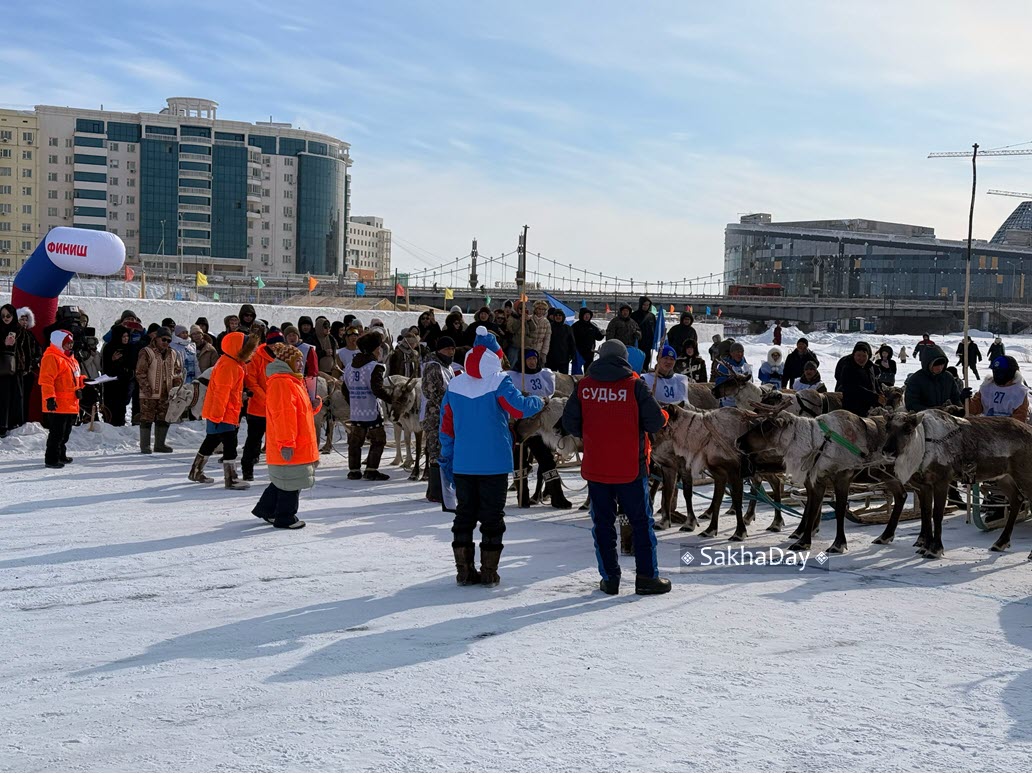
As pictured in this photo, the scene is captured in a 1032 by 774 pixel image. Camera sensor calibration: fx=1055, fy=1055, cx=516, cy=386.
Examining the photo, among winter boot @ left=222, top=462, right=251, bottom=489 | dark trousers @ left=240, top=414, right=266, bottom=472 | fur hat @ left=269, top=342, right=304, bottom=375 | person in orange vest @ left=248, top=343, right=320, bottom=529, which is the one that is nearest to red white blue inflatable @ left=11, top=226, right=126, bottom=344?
dark trousers @ left=240, top=414, right=266, bottom=472

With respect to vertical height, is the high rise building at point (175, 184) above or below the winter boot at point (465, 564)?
above

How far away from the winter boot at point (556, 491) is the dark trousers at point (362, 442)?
2.45m

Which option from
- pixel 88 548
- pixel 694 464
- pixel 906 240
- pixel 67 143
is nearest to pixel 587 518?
pixel 694 464

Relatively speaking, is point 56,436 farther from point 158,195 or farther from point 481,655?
point 158,195

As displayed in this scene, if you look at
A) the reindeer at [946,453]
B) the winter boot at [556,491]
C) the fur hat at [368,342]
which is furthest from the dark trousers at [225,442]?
the reindeer at [946,453]

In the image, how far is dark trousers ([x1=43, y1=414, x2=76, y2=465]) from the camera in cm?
1230

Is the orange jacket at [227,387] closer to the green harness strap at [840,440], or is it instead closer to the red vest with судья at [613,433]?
the red vest with судья at [613,433]

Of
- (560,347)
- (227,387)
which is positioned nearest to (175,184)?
(560,347)

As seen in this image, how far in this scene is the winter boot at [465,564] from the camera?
7105mm

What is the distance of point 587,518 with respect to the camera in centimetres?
1006

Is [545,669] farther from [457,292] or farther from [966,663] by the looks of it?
[457,292]

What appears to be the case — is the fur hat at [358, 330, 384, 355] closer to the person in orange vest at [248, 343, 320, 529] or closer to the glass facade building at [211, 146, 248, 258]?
the person in orange vest at [248, 343, 320, 529]

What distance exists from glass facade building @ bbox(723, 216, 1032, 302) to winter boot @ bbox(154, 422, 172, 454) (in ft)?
338

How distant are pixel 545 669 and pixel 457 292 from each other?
6510 cm
